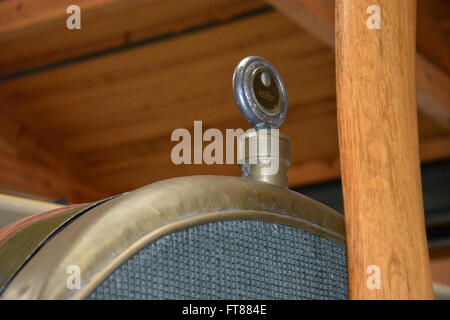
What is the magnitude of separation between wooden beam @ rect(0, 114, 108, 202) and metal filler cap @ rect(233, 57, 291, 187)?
15.8 ft

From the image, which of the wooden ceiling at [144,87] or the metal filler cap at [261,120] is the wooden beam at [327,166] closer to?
the wooden ceiling at [144,87]

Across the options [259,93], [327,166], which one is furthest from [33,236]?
[327,166]

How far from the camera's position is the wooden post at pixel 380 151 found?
0.61 m

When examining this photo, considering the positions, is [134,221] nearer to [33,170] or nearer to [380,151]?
[380,151]

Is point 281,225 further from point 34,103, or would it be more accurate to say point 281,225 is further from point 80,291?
point 34,103

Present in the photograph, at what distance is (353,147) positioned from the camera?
2.11ft

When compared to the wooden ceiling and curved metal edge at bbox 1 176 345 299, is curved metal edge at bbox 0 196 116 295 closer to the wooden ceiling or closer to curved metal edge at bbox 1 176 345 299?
curved metal edge at bbox 1 176 345 299

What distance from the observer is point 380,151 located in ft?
2.08

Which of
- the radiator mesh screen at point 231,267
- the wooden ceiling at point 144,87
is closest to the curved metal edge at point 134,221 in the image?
the radiator mesh screen at point 231,267

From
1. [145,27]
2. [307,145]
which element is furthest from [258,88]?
[307,145]

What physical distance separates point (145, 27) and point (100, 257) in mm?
4278

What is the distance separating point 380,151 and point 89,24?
418cm

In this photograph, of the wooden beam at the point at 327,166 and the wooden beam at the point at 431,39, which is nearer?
the wooden beam at the point at 431,39
